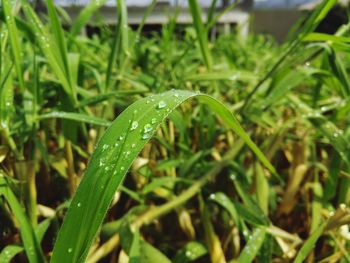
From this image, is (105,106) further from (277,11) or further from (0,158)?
(277,11)

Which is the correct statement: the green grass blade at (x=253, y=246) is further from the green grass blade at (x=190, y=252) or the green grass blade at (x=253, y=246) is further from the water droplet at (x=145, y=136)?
the water droplet at (x=145, y=136)

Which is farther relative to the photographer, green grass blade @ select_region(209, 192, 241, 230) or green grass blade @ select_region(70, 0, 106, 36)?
green grass blade @ select_region(70, 0, 106, 36)

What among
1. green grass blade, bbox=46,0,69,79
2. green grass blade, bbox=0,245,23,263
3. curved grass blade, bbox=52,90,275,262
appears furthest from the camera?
green grass blade, bbox=46,0,69,79

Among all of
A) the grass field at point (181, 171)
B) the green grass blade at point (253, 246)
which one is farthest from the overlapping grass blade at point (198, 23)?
the green grass blade at point (253, 246)

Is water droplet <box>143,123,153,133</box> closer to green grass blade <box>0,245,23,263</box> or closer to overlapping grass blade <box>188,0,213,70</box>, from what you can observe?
green grass blade <box>0,245,23,263</box>

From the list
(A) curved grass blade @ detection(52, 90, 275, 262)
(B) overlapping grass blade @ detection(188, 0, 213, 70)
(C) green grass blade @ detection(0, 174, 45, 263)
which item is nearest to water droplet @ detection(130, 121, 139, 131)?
(A) curved grass blade @ detection(52, 90, 275, 262)

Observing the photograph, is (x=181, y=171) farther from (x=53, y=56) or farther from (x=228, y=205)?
(x=53, y=56)
